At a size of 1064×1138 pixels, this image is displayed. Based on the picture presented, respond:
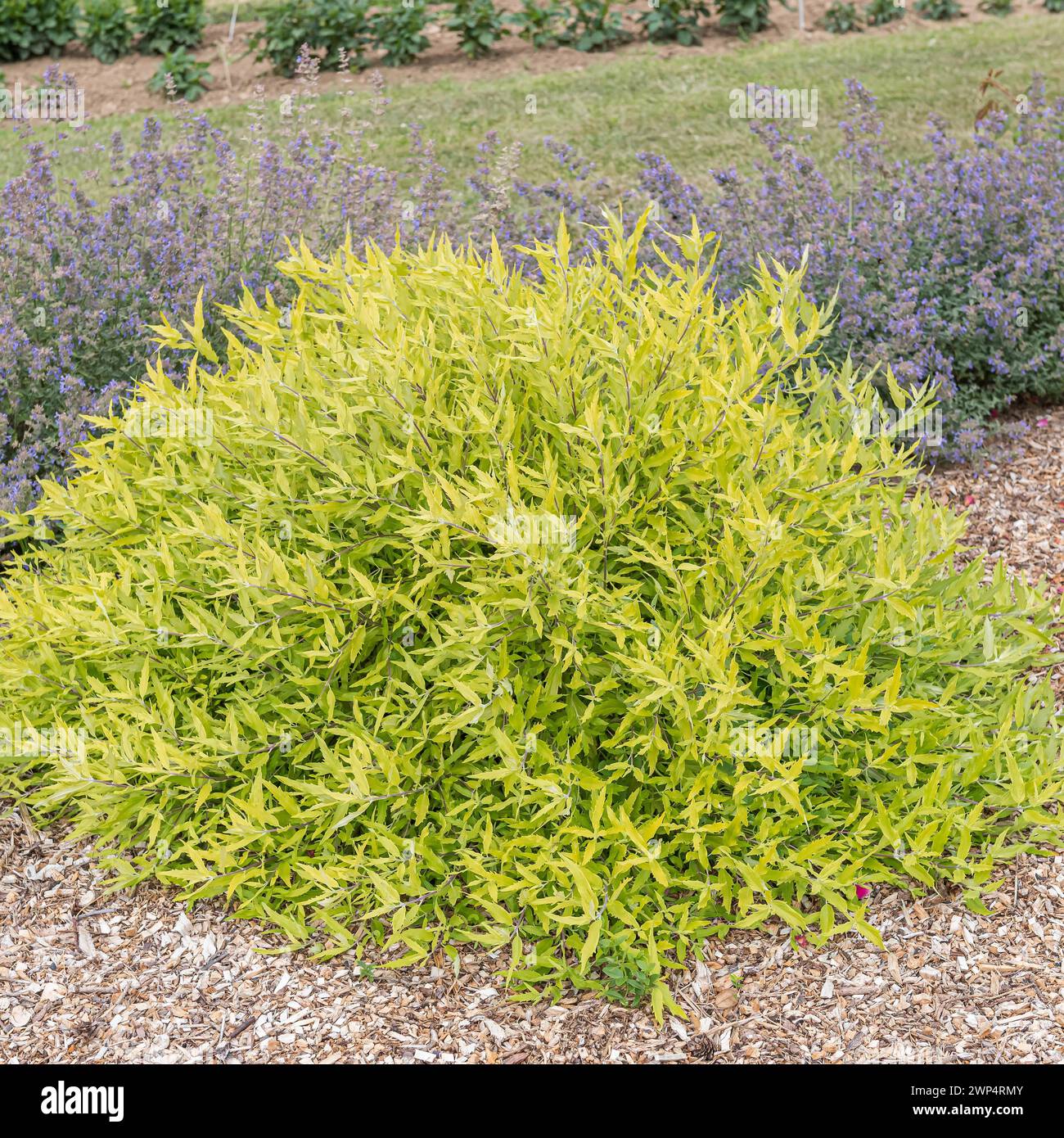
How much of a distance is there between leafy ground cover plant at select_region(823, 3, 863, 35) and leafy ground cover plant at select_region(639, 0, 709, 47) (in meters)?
1.28

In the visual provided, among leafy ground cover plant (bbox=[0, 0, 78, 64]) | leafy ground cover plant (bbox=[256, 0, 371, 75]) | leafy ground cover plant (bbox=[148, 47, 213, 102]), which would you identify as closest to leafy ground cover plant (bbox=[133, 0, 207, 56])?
leafy ground cover plant (bbox=[148, 47, 213, 102])

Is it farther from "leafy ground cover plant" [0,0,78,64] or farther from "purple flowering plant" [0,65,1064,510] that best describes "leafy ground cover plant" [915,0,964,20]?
"leafy ground cover plant" [0,0,78,64]

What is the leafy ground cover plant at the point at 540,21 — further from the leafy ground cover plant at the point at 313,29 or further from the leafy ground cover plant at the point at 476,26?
the leafy ground cover plant at the point at 313,29

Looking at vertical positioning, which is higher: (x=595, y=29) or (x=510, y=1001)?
(x=595, y=29)

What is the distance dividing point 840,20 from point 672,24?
5.79 feet

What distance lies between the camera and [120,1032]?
297cm

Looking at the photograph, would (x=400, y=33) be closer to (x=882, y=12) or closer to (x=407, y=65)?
(x=407, y=65)

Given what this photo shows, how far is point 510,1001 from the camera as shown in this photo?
2.97m

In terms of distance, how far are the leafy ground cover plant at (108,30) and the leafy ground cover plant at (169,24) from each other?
0.40 ft

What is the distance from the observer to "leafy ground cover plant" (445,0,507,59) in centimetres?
1134

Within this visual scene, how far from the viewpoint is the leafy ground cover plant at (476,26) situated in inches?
447

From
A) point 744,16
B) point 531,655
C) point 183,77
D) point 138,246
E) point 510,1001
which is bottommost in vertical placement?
point 510,1001

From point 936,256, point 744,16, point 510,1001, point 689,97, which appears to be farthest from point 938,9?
point 510,1001

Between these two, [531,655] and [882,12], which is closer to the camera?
[531,655]
